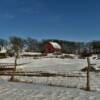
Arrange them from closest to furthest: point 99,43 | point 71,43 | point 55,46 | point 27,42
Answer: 1. point 55,46
2. point 99,43
3. point 27,42
4. point 71,43

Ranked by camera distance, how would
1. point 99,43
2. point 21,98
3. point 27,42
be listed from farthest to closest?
point 27,42
point 99,43
point 21,98

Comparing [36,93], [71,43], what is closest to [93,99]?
[36,93]

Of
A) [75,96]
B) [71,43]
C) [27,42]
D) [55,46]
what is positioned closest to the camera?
[75,96]

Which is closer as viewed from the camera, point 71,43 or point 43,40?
point 43,40

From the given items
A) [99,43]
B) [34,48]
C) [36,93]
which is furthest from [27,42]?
[36,93]

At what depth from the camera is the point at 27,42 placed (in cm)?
14838

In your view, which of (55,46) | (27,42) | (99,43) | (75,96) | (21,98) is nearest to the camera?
(21,98)

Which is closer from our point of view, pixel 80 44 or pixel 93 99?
pixel 93 99

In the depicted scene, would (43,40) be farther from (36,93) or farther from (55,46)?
(36,93)

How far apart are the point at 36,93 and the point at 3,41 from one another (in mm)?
134668

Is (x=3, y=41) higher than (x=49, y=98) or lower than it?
higher

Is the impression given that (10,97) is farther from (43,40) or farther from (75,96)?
(43,40)

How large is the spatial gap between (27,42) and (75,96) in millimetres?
138819

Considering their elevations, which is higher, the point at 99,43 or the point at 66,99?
the point at 99,43
